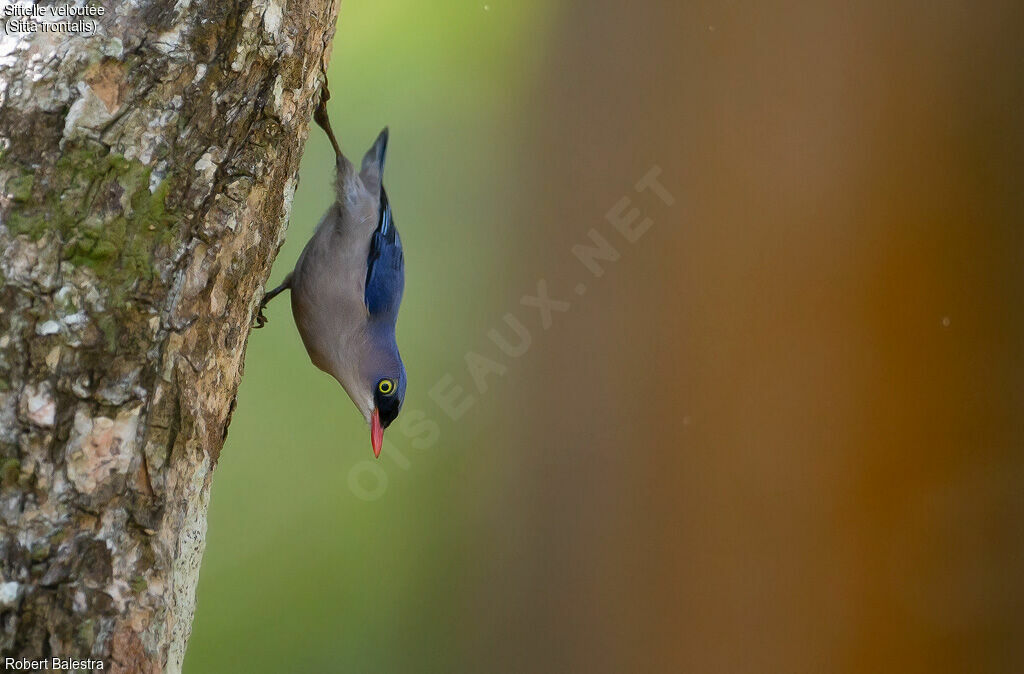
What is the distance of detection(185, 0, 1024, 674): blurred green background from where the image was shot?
10.1ft

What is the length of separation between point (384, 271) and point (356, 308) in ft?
0.53

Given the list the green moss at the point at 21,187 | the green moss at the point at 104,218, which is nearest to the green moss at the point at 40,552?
the green moss at the point at 104,218

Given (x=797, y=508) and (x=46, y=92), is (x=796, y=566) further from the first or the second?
(x=46, y=92)

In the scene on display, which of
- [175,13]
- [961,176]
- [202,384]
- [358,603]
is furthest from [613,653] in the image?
[175,13]

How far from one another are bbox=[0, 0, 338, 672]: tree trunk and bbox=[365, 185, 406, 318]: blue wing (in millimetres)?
1027

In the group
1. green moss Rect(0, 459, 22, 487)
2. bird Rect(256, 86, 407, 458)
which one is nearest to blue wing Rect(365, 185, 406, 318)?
bird Rect(256, 86, 407, 458)

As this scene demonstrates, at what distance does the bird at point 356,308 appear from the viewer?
2.67 metres

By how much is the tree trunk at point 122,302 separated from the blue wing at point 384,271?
3.37 feet

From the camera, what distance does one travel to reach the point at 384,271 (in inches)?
107
